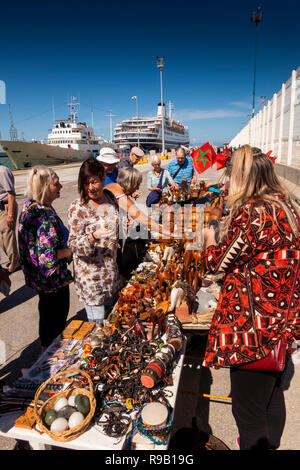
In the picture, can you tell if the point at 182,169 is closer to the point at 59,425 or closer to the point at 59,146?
the point at 59,425

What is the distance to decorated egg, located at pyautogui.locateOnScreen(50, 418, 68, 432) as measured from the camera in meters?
1.31

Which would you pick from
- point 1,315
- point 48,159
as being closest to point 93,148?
point 48,159

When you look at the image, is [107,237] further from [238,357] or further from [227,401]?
[227,401]

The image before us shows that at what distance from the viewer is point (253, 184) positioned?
1.25m

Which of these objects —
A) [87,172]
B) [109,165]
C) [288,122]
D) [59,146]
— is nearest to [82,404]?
[87,172]

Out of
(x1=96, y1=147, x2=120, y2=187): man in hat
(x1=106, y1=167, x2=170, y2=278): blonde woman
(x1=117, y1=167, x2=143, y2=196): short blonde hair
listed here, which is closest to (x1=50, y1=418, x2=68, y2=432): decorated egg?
(x1=106, y1=167, x2=170, y2=278): blonde woman

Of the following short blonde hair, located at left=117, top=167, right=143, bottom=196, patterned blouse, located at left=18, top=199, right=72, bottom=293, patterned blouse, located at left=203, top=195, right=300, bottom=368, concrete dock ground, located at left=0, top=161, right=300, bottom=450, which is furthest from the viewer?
short blonde hair, located at left=117, top=167, right=143, bottom=196

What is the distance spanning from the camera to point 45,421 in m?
1.37

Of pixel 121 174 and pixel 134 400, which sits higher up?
pixel 121 174

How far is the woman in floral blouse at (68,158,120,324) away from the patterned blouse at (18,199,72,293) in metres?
0.13

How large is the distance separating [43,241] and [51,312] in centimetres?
62

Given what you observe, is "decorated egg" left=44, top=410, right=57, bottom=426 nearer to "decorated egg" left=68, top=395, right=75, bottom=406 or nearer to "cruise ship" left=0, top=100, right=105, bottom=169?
"decorated egg" left=68, top=395, right=75, bottom=406

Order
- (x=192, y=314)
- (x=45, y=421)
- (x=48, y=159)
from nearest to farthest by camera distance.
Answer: (x=45, y=421)
(x=192, y=314)
(x=48, y=159)
